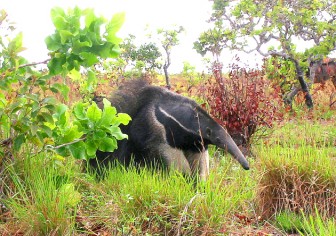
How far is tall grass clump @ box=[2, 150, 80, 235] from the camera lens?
11.2 ft

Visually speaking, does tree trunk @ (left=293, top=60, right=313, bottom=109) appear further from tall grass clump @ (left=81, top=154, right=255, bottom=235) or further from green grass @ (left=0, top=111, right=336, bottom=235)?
tall grass clump @ (left=81, top=154, right=255, bottom=235)

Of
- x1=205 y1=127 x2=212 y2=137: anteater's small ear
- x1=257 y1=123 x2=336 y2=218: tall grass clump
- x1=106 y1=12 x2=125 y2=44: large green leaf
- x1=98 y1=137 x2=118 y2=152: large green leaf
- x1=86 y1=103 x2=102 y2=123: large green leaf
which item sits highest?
x1=106 y1=12 x2=125 y2=44: large green leaf

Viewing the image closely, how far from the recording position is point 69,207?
366cm

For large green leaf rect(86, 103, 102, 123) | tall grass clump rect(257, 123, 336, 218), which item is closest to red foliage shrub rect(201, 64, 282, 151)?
tall grass clump rect(257, 123, 336, 218)

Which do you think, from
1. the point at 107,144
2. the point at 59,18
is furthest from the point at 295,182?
the point at 59,18

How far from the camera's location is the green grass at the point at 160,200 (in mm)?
3504

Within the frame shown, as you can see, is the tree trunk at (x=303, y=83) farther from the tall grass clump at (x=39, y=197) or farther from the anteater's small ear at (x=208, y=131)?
the tall grass clump at (x=39, y=197)

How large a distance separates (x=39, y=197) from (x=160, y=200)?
96 cm

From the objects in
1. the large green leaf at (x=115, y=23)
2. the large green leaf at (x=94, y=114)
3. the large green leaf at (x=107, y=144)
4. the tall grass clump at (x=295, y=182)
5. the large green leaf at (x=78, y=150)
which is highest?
the large green leaf at (x=115, y=23)

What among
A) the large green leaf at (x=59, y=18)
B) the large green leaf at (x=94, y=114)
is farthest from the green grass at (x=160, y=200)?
the large green leaf at (x=59, y=18)

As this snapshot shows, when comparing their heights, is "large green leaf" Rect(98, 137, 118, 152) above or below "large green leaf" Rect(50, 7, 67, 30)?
below

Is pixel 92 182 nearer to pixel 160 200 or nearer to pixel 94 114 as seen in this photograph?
pixel 160 200

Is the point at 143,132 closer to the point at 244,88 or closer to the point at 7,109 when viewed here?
the point at 7,109

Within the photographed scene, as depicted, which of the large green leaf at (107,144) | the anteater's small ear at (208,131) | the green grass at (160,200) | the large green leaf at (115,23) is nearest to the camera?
the large green leaf at (115,23)
